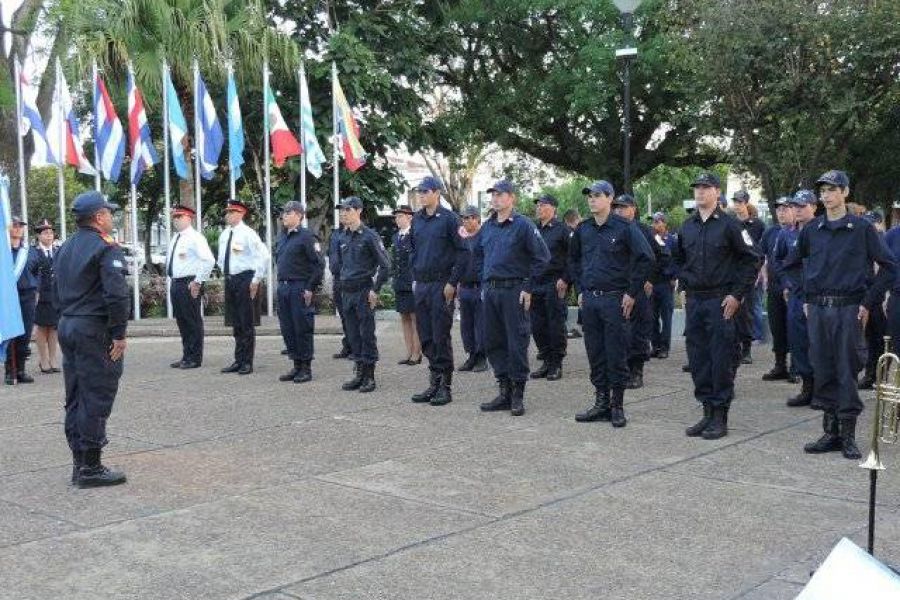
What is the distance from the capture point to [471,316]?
12.1 metres

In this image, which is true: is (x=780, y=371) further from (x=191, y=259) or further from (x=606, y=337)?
(x=191, y=259)

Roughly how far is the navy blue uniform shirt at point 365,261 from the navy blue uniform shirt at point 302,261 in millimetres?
728

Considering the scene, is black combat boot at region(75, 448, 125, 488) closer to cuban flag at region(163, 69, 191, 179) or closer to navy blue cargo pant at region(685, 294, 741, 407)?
navy blue cargo pant at region(685, 294, 741, 407)

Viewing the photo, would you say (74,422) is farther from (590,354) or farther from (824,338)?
(824,338)

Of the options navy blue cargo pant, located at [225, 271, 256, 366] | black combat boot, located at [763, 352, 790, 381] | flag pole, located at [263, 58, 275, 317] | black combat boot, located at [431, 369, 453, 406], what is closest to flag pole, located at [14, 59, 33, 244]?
flag pole, located at [263, 58, 275, 317]

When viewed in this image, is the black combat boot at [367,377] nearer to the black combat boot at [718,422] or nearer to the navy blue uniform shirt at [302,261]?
the navy blue uniform shirt at [302,261]

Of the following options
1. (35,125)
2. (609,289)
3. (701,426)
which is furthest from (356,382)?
(35,125)

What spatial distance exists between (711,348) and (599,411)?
1219 mm

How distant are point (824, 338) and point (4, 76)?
18.8 meters

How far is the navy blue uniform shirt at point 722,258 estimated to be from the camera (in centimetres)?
789

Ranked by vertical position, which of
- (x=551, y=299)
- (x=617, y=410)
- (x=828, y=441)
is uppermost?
(x=551, y=299)

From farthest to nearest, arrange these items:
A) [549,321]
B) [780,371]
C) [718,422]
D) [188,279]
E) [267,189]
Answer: [267,189], [188,279], [549,321], [780,371], [718,422]

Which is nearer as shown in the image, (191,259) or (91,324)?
(91,324)

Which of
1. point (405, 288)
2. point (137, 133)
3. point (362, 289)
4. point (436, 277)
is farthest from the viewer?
point (137, 133)
